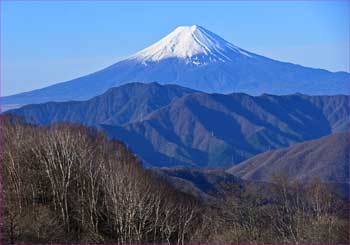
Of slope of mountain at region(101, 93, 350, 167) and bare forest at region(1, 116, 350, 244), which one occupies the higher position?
bare forest at region(1, 116, 350, 244)

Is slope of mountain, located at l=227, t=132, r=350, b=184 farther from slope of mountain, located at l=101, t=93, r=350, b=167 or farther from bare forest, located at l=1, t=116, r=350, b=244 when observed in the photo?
bare forest, located at l=1, t=116, r=350, b=244

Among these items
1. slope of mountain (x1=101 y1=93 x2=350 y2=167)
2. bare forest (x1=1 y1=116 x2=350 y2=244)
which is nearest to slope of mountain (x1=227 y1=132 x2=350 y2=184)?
slope of mountain (x1=101 y1=93 x2=350 y2=167)

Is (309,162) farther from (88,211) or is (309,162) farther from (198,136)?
(88,211)

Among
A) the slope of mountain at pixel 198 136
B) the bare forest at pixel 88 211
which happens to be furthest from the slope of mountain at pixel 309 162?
the bare forest at pixel 88 211

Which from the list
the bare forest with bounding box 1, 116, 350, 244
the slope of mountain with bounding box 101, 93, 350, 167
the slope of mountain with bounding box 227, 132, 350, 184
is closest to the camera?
the bare forest with bounding box 1, 116, 350, 244

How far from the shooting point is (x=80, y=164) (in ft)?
71.8

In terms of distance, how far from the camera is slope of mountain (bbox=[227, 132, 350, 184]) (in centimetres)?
10112

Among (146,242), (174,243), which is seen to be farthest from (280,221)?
(146,242)

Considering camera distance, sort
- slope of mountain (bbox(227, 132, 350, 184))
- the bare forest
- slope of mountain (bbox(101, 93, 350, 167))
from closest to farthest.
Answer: the bare forest
slope of mountain (bbox(227, 132, 350, 184))
slope of mountain (bbox(101, 93, 350, 167))

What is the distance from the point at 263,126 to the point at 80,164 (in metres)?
178

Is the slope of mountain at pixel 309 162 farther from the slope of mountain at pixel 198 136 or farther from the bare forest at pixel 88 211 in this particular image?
the bare forest at pixel 88 211

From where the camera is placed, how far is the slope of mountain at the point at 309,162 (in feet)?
332

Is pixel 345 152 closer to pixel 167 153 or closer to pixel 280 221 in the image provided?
pixel 167 153

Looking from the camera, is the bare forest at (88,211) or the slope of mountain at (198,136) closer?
the bare forest at (88,211)
